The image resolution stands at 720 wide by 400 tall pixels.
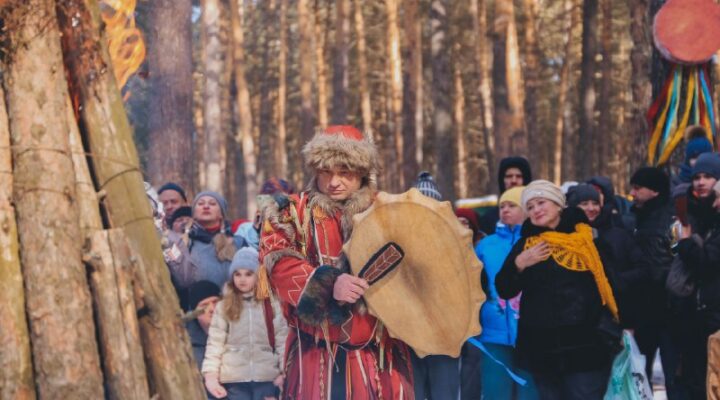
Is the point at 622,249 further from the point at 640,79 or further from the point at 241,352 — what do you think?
the point at 640,79

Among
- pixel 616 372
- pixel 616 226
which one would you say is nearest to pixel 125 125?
pixel 616 372

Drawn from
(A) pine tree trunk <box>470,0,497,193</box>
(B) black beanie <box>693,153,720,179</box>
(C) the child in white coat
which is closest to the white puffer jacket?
(C) the child in white coat

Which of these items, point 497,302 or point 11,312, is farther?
point 497,302

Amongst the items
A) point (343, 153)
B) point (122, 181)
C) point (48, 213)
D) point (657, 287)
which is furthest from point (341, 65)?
point (48, 213)

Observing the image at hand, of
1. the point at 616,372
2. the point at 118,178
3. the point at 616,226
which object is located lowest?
the point at 616,372

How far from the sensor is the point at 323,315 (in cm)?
564

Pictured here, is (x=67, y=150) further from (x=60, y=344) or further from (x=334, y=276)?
(x=334, y=276)

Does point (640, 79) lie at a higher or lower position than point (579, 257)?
higher

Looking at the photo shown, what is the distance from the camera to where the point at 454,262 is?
5918 mm

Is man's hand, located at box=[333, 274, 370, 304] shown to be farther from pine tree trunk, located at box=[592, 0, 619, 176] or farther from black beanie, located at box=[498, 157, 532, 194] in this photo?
pine tree trunk, located at box=[592, 0, 619, 176]

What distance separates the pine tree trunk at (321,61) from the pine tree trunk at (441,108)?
13.9m

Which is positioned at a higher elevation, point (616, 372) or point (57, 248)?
point (57, 248)

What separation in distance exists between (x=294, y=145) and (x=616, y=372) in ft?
127

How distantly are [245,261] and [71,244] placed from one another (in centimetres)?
311
